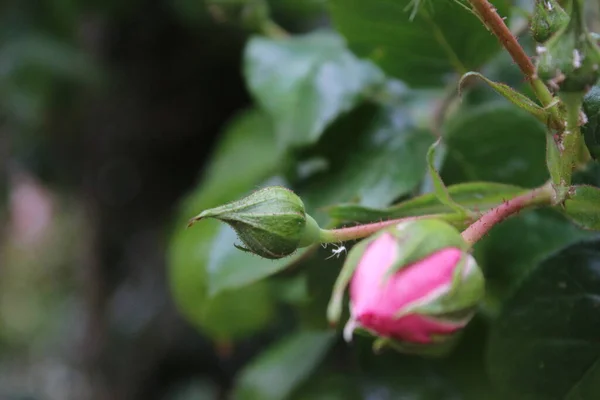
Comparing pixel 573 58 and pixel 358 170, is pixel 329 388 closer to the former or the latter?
pixel 358 170

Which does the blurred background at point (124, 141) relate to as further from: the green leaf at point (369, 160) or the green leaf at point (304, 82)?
the green leaf at point (369, 160)

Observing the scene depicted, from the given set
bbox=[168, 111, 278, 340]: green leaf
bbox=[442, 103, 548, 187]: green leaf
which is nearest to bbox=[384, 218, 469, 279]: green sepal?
bbox=[442, 103, 548, 187]: green leaf

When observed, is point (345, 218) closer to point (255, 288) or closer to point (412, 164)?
point (412, 164)

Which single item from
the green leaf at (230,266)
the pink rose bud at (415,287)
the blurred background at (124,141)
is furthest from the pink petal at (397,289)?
the blurred background at (124,141)

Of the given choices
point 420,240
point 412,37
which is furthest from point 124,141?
point 420,240

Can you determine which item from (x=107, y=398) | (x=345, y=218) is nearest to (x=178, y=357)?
(x=107, y=398)

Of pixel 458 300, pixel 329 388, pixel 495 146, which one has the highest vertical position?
pixel 458 300

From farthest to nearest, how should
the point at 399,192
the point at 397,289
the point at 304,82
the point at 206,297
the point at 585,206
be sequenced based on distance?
the point at 206,297
the point at 304,82
the point at 399,192
the point at 585,206
the point at 397,289
